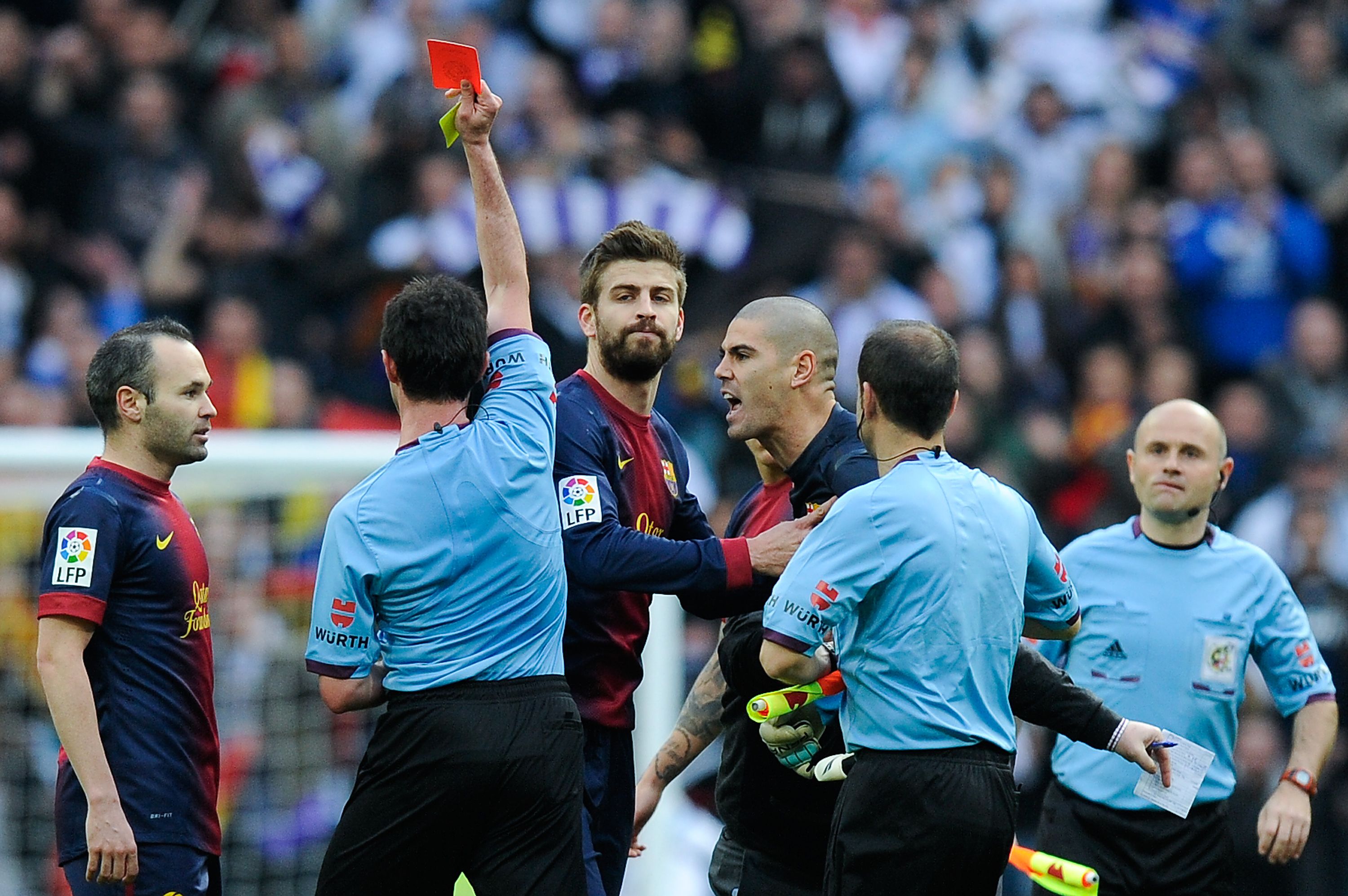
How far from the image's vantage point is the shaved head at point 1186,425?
624 cm

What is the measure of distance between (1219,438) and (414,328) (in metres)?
3.14

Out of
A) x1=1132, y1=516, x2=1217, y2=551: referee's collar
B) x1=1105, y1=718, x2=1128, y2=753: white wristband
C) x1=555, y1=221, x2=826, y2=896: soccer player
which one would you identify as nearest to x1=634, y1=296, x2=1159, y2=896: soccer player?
x1=555, y1=221, x2=826, y2=896: soccer player

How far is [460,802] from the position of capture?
4.82 m

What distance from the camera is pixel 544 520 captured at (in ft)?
16.5

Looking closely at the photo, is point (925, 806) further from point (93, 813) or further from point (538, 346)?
point (93, 813)

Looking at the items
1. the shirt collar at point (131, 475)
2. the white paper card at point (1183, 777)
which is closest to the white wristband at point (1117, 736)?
the white paper card at point (1183, 777)

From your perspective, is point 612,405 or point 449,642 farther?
point 612,405

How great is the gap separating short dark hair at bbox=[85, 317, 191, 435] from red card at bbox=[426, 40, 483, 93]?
126 centimetres

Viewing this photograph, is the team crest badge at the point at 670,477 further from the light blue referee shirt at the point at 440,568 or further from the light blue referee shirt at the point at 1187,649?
the light blue referee shirt at the point at 1187,649

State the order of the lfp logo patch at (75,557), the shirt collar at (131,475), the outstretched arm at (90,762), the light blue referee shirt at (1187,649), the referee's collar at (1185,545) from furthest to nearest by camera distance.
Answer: the referee's collar at (1185,545), the light blue referee shirt at (1187,649), the shirt collar at (131,475), the lfp logo patch at (75,557), the outstretched arm at (90,762)

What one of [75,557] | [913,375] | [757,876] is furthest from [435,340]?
[757,876]

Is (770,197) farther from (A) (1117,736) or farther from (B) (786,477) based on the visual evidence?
(A) (1117,736)

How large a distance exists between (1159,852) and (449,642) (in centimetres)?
285

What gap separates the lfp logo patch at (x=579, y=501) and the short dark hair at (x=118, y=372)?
1.34 metres
